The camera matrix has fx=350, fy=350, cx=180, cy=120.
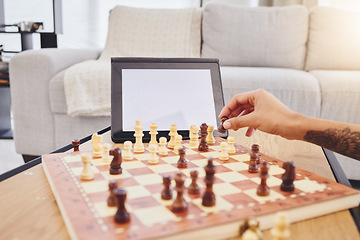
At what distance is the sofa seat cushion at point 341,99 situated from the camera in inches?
83.7

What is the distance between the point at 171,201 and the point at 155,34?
7.75 feet

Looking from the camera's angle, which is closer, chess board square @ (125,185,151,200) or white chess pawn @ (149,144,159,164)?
chess board square @ (125,185,151,200)

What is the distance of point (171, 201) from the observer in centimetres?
60

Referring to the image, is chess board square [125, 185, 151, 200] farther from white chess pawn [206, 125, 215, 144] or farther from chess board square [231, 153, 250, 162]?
white chess pawn [206, 125, 215, 144]

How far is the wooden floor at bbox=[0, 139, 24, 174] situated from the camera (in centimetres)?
228

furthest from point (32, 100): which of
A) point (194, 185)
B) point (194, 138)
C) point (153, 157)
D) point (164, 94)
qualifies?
point (194, 185)

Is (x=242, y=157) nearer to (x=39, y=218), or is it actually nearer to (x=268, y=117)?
(x=268, y=117)

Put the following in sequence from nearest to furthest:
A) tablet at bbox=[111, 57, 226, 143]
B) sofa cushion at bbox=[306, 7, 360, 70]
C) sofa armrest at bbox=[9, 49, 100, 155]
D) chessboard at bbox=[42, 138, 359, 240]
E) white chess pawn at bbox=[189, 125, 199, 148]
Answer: chessboard at bbox=[42, 138, 359, 240] < white chess pawn at bbox=[189, 125, 199, 148] < tablet at bbox=[111, 57, 226, 143] < sofa armrest at bbox=[9, 49, 100, 155] < sofa cushion at bbox=[306, 7, 360, 70]

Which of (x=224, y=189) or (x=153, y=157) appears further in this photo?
(x=153, y=157)

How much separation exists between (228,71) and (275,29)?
0.71m

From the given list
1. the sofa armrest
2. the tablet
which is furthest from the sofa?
the tablet

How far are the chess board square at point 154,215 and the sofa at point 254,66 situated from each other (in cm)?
170

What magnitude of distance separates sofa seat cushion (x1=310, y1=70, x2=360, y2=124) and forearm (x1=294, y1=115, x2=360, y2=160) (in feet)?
4.60

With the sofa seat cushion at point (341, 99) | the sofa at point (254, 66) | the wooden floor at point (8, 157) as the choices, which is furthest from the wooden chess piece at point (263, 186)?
the wooden floor at point (8, 157)
